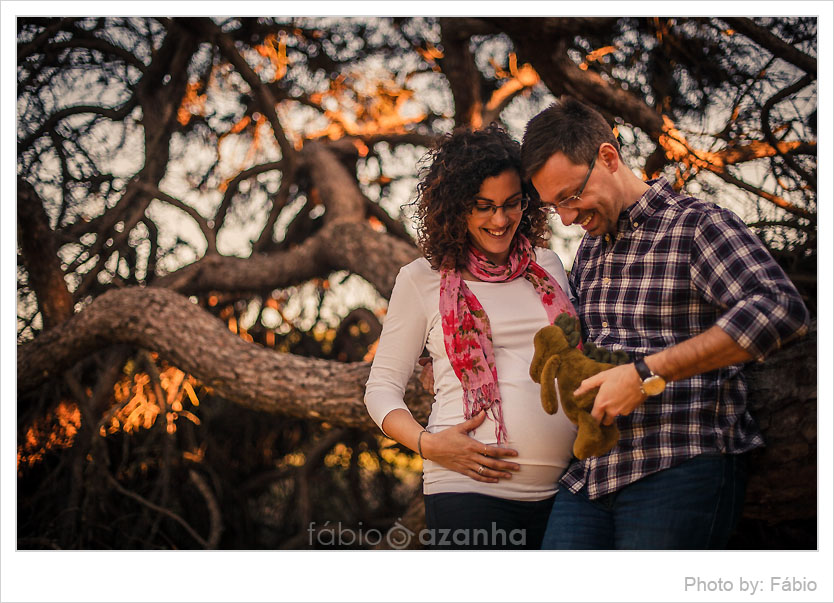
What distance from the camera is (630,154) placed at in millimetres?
2479

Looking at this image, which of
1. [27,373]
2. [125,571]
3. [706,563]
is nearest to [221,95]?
[27,373]

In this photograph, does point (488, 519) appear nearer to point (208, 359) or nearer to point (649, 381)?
point (649, 381)

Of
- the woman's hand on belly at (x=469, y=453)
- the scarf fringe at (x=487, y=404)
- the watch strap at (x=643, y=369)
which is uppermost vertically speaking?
the watch strap at (x=643, y=369)

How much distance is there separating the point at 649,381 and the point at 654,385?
0.01m

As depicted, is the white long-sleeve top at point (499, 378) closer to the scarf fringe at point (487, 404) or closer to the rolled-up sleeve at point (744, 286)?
the scarf fringe at point (487, 404)

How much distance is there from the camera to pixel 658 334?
134 cm

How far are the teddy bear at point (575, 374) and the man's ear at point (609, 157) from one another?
1.11 feet

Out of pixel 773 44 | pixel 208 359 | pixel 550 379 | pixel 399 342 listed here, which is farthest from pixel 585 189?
pixel 208 359

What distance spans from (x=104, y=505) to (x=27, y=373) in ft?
2.38

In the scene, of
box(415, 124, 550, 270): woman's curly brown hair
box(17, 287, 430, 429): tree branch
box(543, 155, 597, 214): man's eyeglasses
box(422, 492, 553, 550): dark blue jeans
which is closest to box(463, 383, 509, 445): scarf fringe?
box(422, 492, 553, 550): dark blue jeans

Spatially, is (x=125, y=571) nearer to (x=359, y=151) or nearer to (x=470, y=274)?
(x=470, y=274)

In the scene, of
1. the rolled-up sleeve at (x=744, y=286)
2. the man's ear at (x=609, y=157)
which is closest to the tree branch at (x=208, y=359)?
the man's ear at (x=609, y=157)

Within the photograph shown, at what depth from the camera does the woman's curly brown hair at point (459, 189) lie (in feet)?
4.95

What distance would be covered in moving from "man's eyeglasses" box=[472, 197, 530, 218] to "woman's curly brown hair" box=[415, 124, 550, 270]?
2 cm
